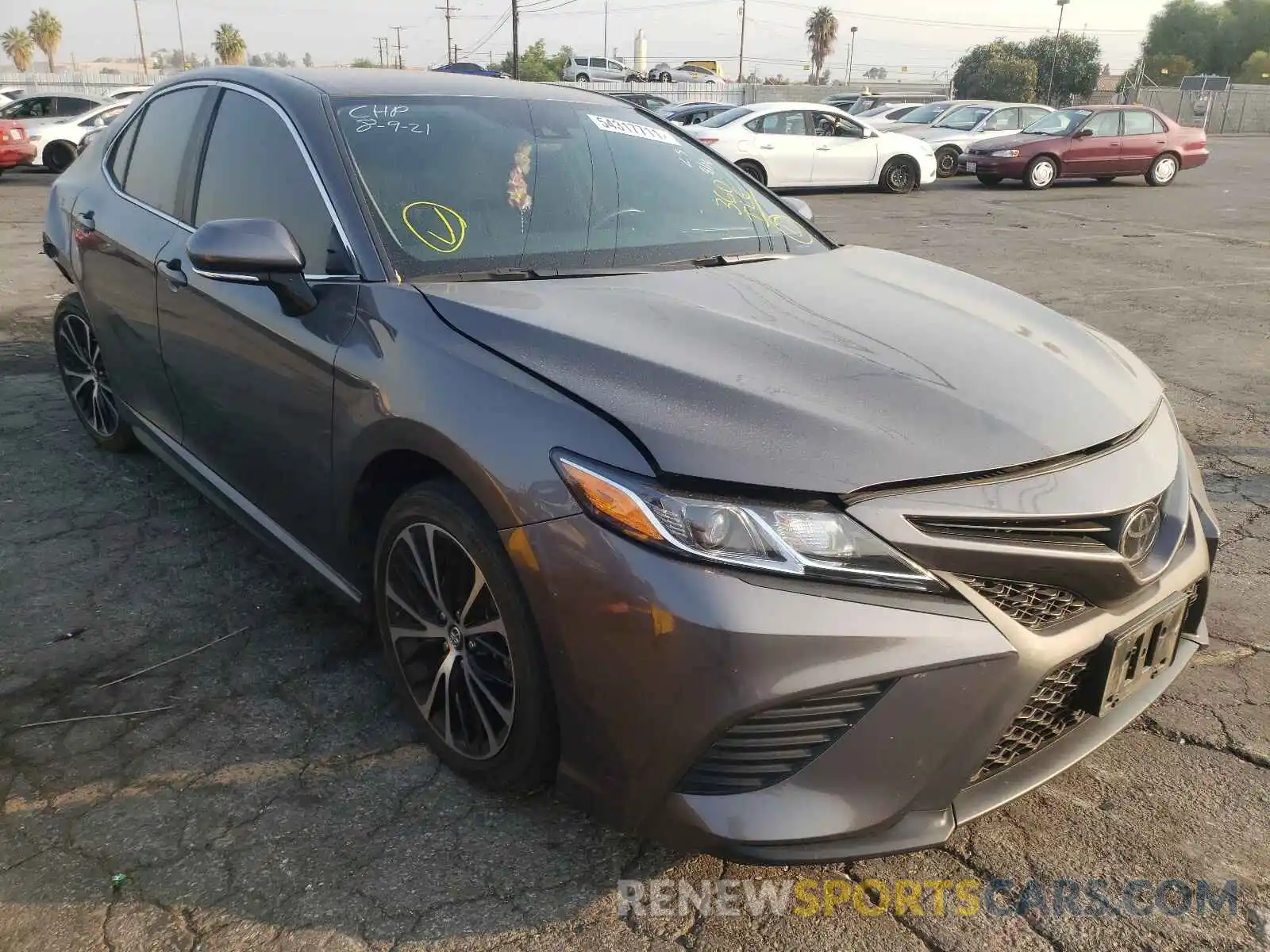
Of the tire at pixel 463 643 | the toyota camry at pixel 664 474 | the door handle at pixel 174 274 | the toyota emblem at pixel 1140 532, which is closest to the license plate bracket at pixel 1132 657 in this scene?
the toyota camry at pixel 664 474

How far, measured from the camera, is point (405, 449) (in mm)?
2246

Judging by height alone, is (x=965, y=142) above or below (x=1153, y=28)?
below

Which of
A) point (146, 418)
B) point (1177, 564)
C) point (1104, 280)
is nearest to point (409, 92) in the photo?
A: point (146, 418)

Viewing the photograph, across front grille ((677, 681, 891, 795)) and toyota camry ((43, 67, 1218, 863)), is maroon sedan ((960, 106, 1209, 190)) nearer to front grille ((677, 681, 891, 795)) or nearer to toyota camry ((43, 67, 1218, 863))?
toyota camry ((43, 67, 1218, 863))

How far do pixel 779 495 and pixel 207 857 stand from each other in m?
1.44

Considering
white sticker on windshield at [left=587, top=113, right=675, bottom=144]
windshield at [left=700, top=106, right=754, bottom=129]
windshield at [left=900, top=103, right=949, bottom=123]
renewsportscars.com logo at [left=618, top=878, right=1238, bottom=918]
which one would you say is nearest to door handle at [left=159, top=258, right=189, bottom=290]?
white sticker on windshield at [left=587, top=113, right=675, bottom=144]

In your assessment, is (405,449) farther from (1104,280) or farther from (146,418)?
(1104,280)

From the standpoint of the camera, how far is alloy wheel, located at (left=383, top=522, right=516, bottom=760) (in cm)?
216

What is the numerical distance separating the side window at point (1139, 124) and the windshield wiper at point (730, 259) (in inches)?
717

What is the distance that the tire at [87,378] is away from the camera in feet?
13.9

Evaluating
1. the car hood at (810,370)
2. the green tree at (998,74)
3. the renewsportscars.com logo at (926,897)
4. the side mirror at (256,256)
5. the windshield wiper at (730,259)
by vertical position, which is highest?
the green tree at (998,74)

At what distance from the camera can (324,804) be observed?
2320 mm

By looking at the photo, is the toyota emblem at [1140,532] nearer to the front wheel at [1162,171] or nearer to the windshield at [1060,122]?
the windshield at [1060,122]

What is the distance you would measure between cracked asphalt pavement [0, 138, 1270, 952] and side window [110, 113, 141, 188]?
4.11ft
